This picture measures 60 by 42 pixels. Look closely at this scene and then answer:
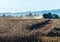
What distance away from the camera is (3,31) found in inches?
407

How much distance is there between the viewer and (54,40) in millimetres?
9773

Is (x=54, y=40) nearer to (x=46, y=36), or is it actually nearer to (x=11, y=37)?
(x=46, y=36)

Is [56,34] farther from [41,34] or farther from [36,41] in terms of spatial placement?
[36,41]

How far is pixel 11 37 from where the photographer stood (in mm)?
9438

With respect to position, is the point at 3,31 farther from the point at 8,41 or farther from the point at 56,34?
the point at 56,34

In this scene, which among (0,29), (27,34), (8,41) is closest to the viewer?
(8,41)

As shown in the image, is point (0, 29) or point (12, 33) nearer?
point (12, 33)

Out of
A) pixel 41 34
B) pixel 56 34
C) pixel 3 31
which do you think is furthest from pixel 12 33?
pixel 56 34

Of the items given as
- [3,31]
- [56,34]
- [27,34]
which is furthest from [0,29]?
[56,34]

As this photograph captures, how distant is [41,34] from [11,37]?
142 cm

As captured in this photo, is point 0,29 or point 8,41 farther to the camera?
point 0,29

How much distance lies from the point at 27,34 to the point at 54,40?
1017mm

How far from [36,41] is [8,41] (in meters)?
0.98

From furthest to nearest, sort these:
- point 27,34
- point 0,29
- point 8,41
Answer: point 0,29, point 27,34, point 8,41
